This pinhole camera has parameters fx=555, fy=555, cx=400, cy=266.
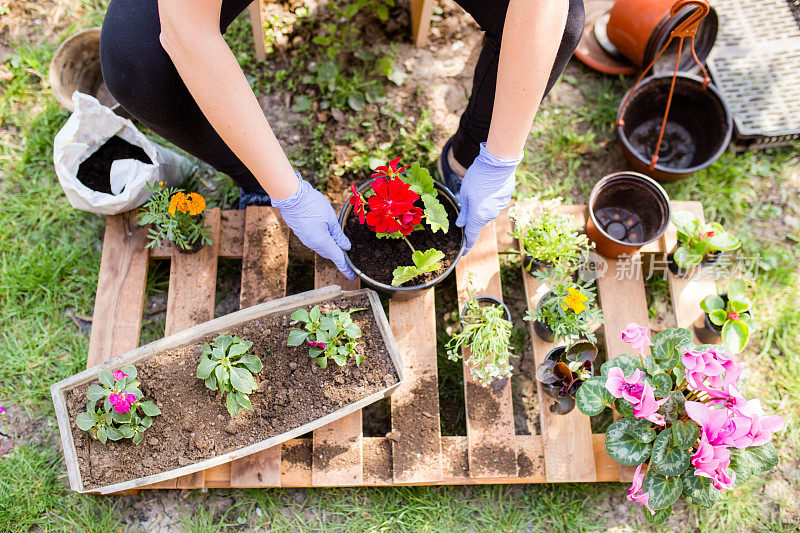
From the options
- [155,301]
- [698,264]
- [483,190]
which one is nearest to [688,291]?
[698,264]

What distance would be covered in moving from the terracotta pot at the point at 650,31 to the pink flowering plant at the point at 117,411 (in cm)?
237

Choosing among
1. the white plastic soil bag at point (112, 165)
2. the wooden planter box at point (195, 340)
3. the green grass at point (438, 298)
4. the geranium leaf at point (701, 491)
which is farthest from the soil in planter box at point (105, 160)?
the geranium leaf at point (701, 491)

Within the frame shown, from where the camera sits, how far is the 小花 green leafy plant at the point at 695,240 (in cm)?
202

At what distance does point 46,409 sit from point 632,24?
9.40ft

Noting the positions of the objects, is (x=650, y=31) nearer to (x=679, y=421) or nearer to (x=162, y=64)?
(x=679, y=421)

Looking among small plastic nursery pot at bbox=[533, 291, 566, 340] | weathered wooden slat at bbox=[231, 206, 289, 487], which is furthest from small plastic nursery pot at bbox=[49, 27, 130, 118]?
small plastic nursery pot at bbox=[533, 291, 566, 340]

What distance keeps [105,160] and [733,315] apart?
7.90ft

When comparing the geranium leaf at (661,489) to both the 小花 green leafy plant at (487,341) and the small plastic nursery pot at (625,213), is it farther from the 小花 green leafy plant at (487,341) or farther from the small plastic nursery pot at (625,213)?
the small plastic nursery pot at (625,213)

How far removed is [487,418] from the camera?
1.89m

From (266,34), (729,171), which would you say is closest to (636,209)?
(729,171)

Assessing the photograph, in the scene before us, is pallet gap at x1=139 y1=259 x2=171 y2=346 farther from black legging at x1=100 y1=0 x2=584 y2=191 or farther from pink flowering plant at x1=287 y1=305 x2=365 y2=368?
pink flowering plant at x1=287 y1=305 x2=365 y2=368

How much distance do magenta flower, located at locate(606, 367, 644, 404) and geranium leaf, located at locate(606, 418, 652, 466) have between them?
0.17 m

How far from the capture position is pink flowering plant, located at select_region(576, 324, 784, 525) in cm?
149

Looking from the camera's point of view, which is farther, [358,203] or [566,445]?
[566,445]
